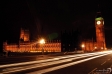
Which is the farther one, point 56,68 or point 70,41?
point 70,41

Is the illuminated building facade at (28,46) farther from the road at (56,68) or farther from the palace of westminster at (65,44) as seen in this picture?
the road at (56,68)

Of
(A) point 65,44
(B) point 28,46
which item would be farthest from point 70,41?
(B) point 28,46

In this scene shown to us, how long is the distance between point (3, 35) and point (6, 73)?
28.9m

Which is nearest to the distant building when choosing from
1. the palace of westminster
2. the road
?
the palace of westminster

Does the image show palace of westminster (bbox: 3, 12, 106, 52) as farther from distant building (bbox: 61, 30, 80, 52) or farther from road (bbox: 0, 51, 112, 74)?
road (bbox: 0, 51, 112, 74)

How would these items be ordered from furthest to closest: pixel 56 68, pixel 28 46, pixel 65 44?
1. pixel 28 46
2. pixel 65 44
3. pixel 56 68

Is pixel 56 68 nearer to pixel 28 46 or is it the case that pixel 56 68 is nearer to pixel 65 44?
pixel 65 44

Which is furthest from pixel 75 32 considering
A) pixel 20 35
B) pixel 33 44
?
pixel 20 35

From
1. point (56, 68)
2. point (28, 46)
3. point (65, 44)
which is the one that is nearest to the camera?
point (56, 68)

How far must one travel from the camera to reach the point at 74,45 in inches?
3809

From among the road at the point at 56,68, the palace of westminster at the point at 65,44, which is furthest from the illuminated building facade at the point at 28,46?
the road at the point at 56,68

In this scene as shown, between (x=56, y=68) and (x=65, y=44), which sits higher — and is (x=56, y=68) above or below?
below

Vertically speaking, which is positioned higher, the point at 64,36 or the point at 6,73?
the point at 64,36

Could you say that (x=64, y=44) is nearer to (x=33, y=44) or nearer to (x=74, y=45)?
(x=74, y=45)
